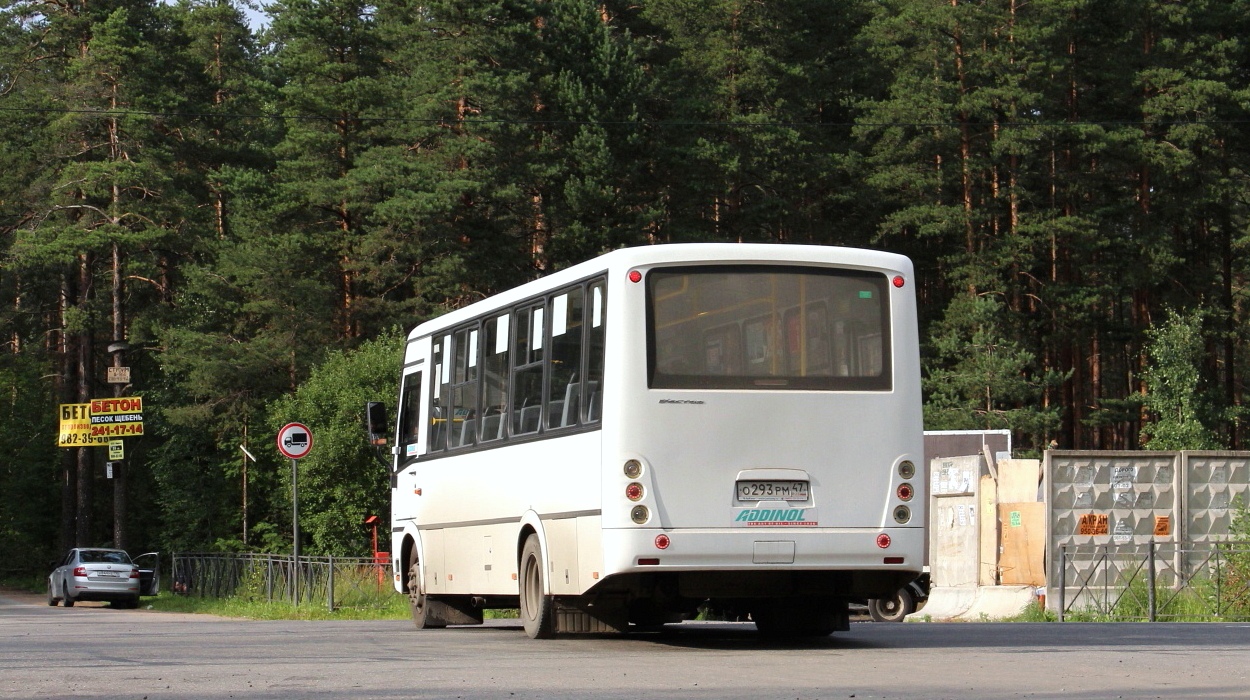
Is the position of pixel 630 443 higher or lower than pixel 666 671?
higher

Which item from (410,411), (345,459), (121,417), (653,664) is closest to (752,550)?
(653,664)

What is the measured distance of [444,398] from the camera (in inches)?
762

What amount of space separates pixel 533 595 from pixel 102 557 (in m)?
28.5

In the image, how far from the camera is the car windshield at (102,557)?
42.1 meters

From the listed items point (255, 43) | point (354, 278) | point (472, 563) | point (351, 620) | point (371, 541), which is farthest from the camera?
point (255, 43)

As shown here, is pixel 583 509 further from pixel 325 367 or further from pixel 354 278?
pixel 354 278

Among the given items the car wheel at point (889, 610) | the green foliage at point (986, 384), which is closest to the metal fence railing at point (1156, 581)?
the car wheel at point (889, 610)

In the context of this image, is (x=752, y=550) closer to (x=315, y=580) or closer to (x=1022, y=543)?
(x=1022, y=543)

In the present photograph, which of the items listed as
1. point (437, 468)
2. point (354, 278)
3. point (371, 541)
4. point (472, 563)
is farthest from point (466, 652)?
point (354, 278)

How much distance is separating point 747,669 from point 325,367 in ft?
126

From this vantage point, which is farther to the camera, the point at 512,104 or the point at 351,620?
the point at 512,104

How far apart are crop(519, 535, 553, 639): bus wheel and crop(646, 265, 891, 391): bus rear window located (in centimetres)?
253

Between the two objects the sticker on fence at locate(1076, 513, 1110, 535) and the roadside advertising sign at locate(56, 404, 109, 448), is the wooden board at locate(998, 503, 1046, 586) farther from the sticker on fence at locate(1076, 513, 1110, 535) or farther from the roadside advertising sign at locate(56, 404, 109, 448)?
the roadside advertising sign at locate(56, 404, 109, 448)

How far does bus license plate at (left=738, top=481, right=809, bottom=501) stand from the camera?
47.2ft
